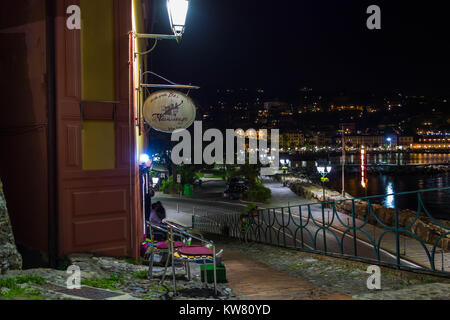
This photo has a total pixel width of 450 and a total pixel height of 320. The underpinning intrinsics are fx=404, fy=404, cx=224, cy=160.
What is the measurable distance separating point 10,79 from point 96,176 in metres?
2.17

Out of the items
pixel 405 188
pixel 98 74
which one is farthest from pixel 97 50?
pixel 405 188

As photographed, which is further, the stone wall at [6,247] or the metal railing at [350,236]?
Answer: the metal railing at [350,236]

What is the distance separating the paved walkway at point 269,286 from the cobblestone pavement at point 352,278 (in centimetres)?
23

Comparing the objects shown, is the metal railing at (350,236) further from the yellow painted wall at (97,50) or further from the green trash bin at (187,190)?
the green trash bin at (187,190)

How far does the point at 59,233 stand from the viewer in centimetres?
661

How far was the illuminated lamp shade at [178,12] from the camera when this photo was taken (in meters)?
6.41

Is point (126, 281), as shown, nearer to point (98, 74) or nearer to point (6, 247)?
point (6, 247)

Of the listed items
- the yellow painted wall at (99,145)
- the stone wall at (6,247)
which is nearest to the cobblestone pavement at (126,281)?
the stone wall at (6,247)

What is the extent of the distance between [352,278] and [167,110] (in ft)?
14.9

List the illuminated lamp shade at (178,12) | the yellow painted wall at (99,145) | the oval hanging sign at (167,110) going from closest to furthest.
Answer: the illuminated lamp shade at (178,12)
the yellow painted wall at (99,145)
the oval hanging sign at (167,110)

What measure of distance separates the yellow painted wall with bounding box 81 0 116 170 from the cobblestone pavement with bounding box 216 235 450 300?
155 inches

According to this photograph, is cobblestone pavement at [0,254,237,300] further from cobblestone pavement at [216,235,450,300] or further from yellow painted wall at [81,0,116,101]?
yellow painted wall at [81,0,116,101]
